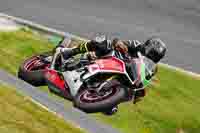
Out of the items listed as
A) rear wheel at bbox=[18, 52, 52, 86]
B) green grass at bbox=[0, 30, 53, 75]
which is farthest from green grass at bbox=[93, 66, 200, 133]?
green grass at bbox=[0, 30, 53, 75]

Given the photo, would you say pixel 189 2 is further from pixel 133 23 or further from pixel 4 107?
pixel 4 107

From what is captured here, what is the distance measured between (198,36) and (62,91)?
31.6 ft

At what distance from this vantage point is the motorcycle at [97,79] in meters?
10.9

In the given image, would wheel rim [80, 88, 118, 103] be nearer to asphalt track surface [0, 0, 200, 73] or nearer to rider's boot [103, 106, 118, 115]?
rider's boot [103, 106, 118, 115]

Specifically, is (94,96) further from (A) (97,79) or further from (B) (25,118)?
(B) (25,118)

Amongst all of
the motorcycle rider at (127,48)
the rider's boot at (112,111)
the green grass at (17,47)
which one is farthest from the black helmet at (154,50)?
the green grass at (17,47)

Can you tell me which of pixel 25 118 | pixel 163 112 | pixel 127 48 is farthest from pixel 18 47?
pixel 25 118

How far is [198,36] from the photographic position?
19812mm

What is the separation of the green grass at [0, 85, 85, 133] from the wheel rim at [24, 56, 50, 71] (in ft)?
4.97

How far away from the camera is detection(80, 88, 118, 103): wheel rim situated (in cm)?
1083

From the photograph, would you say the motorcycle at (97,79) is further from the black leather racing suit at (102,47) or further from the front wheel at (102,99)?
the black leather racing suit at (102,47)

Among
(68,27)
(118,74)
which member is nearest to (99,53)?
(118,74)

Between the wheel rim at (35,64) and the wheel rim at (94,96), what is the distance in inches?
61.1

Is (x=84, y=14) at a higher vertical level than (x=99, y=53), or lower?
lower
